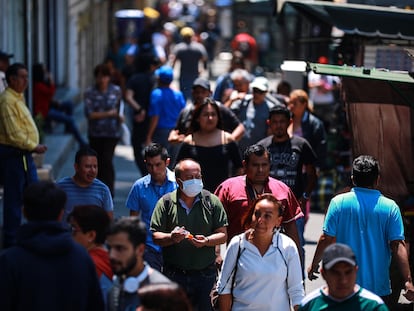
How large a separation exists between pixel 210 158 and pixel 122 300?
4.52 meters

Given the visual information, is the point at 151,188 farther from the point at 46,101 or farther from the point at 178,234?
the point at 46,101

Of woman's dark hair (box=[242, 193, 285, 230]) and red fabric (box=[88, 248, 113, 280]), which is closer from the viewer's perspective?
red fabric (box=[88, 248, 113, 280])

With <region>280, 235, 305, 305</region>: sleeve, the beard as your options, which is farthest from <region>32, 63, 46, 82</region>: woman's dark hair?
the beard

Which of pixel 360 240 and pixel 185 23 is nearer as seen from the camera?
pixel 360 240

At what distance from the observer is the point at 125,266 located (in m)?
6.07

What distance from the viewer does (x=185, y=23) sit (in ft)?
188

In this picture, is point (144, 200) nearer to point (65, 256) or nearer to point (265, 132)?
point (65, 256)

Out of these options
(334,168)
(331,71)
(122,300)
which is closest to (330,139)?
(334,168)

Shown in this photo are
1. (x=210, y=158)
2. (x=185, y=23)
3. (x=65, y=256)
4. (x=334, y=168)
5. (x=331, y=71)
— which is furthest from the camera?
(x=185, y=23)

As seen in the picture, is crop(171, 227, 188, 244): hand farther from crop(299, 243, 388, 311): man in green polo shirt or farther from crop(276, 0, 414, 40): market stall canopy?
crop(276, 0, 414, 40): market stall canopy

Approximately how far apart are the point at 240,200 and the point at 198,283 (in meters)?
0.81

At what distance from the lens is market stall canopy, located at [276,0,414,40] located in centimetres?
1191

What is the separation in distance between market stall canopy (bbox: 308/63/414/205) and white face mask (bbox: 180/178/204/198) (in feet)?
6.37

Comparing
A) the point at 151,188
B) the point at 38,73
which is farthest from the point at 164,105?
the point at 151,188
